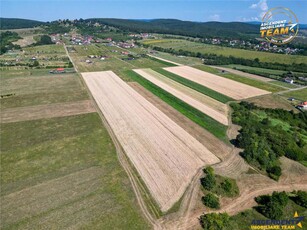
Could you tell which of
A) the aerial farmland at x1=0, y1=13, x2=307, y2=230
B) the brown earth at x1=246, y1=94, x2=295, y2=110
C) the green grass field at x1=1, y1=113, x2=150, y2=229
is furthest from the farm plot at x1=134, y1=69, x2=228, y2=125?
the green grass field at x1=1, y1=113, x2=150, y2=229

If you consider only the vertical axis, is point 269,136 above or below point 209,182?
above

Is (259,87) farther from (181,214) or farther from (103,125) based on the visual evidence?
(181,214)

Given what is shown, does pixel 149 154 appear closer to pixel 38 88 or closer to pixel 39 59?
pixel 38 88

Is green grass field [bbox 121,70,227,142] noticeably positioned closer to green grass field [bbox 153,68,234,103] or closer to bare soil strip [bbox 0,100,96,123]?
green grass field [bbox 153,68,234,103]

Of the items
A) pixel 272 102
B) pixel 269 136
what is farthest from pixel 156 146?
pixel 272 102

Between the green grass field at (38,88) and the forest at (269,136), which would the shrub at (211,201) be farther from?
the green grass field at (38,88)

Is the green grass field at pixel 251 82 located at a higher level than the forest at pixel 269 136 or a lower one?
higher

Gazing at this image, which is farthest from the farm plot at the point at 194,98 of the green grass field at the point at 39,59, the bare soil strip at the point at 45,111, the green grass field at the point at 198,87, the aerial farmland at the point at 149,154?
the green grass field at the point at 39,59
